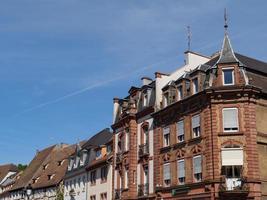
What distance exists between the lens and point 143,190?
49000 mm

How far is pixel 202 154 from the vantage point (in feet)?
134

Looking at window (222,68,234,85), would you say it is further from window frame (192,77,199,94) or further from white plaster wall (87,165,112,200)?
white plaster wall (87,165,112,200)

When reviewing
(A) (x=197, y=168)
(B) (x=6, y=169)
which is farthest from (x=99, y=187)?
(B) (x=6, y=169)

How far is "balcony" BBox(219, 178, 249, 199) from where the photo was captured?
37750mm

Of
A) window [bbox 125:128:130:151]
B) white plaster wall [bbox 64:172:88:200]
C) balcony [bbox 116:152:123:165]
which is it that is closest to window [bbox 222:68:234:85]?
window [bbox 125:128:130:151]

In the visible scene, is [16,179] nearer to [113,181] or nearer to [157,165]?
[113,181]

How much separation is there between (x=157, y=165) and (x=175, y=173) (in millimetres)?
3036

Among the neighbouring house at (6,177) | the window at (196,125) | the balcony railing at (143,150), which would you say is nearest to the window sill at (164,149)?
the balcony railing at (143,150)

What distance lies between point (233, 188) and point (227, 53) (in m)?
12.2

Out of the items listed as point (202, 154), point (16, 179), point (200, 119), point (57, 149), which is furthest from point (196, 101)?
point (16, 179)

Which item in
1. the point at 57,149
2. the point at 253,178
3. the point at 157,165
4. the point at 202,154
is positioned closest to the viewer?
the point at 253,178

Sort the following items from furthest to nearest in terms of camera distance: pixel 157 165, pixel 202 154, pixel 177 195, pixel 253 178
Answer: pixel 157 165
pixel 177 195
pixel 202 154
pixel 253 178

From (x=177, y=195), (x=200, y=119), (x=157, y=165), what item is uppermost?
(x=200, y=119)

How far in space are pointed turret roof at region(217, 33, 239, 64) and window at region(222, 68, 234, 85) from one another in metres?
0.89
